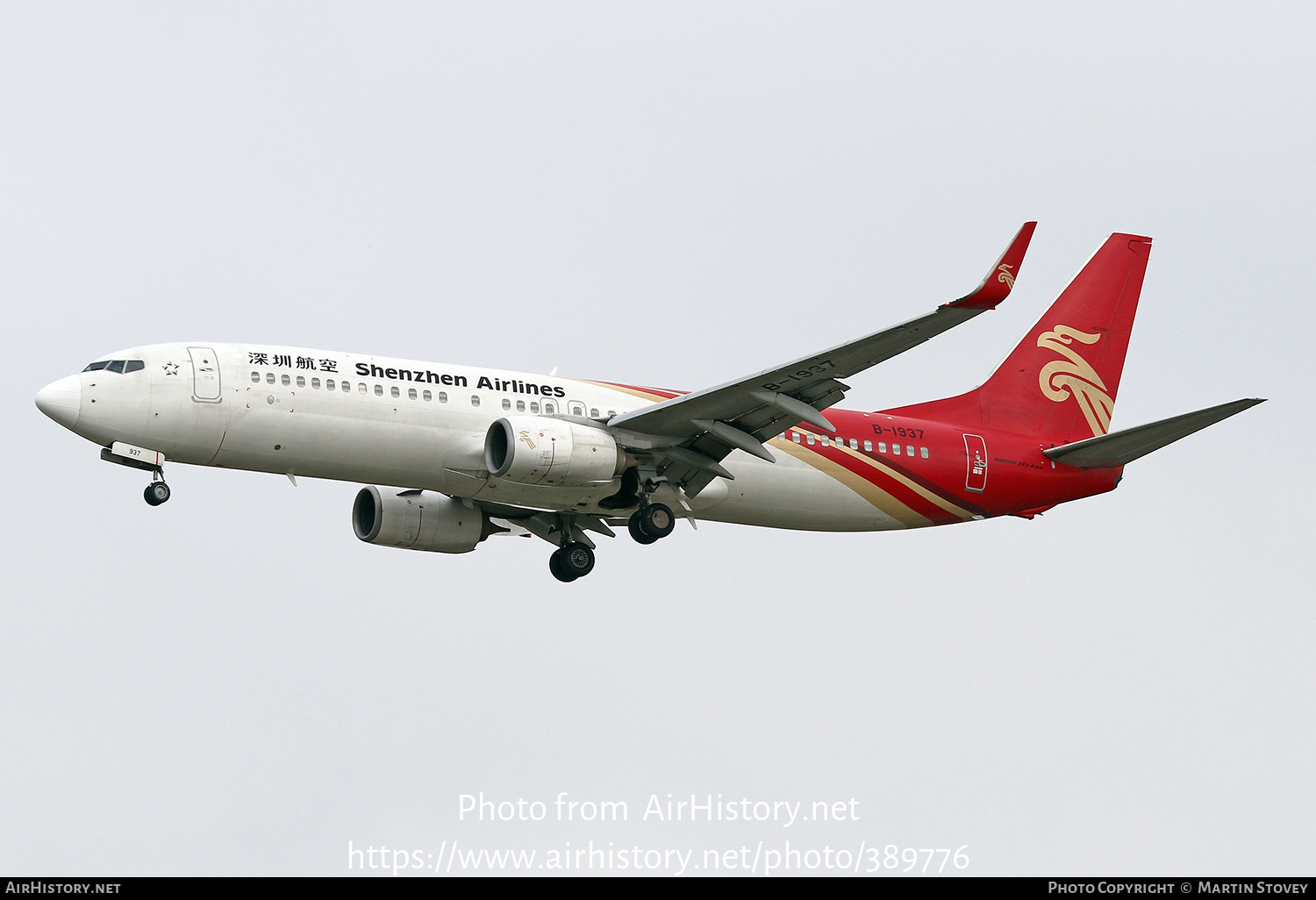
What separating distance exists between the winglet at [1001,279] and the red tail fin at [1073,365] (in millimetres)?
11895

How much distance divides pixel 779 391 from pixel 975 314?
5862 mm

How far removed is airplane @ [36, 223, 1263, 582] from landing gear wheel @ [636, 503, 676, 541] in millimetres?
45

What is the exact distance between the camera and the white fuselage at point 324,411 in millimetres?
34781

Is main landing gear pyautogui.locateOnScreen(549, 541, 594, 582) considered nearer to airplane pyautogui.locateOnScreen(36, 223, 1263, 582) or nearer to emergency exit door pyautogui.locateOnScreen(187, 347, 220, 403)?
airplane pyautogui.locateOnScreen(36, 223, 1263, 582)

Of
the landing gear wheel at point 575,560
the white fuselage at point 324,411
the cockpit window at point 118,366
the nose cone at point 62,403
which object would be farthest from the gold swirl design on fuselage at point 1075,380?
the nose cone at point 62,403

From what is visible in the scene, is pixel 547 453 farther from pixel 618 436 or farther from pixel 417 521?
pixel 417 521

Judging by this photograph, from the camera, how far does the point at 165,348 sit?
3556cm

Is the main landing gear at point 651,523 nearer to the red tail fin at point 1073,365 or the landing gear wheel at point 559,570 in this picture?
the landing gear wheel at point 559,570

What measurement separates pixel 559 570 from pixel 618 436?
5965 mm

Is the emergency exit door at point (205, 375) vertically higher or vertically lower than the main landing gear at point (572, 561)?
higher

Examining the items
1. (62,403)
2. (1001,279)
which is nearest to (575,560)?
(62,403)

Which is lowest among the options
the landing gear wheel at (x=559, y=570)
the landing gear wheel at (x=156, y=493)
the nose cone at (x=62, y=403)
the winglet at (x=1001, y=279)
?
the landing gear wheel at (x=559, y=570)

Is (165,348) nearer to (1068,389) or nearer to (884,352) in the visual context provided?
(884,352)

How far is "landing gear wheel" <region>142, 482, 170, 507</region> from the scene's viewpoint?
34.9 metres
